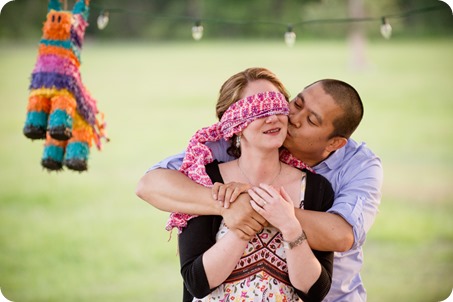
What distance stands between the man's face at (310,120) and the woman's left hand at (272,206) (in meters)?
0.33

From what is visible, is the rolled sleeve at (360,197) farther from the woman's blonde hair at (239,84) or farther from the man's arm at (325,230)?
the woman's blonde hair at (239,84)

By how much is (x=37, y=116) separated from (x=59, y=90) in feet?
0.44

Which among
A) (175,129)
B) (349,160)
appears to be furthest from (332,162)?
(175,129)

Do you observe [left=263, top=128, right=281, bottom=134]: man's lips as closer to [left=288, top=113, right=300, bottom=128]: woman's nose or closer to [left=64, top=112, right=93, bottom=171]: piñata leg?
[left=288, top=113, right=300, bottom=128]: woman's nose

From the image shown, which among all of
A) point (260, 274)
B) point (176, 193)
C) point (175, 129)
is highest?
point (175, 129)

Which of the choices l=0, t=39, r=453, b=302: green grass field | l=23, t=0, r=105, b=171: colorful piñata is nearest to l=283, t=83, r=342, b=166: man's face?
l=23, t=0, r=105, b=171: colorful piñata

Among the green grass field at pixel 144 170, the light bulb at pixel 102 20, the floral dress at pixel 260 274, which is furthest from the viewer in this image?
the green grass field at pixel 144 170

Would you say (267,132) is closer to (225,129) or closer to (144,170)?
(225,129)

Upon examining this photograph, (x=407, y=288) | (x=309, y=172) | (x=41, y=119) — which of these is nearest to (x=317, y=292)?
(x=309, y=172)

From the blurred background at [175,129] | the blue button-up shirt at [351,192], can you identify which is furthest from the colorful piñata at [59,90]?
the blue button-up shirt at [351,192]

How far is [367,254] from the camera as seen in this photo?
23.7ft

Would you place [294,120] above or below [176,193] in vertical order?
above

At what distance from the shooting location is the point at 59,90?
2971mm

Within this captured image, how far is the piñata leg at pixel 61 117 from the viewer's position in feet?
9.55
